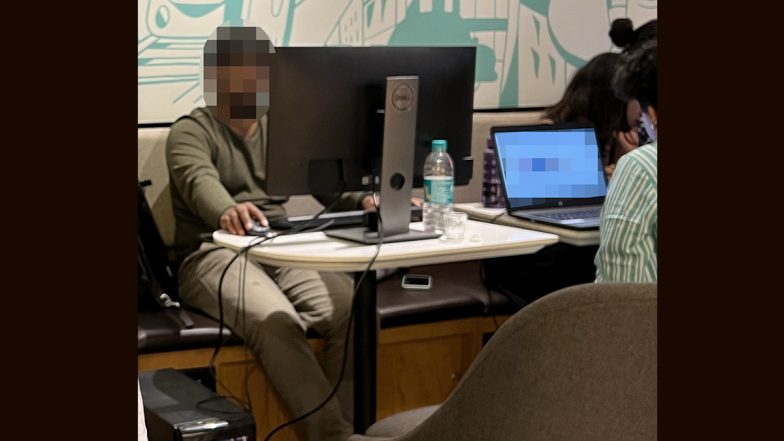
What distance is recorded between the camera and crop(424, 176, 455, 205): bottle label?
266cm

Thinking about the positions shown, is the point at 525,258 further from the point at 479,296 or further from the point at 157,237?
the point at 157,237

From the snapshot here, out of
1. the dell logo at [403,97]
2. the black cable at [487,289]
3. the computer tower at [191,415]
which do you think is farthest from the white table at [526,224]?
the computer tower at [191,415]

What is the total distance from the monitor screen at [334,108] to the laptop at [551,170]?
1.78ft

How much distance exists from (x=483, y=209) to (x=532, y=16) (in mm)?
1125

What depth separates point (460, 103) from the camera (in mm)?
2729

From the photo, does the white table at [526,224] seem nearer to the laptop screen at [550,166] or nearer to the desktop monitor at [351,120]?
the laptop screen at [550,166]

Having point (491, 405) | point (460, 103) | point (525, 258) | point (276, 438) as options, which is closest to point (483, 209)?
point (525, 258)

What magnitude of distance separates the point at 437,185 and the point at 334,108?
13.5 inches

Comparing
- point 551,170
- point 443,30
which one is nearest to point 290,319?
point 551,170

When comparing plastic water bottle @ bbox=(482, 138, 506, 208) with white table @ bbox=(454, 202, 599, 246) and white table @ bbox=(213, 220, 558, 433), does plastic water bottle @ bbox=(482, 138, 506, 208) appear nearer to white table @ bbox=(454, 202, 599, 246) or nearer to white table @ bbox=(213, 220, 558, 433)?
white table @ bbox=(454, 202, 599, 246)

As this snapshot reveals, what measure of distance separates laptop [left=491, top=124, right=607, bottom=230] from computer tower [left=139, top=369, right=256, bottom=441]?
106cm

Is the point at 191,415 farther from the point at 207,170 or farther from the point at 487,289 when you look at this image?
the point at 487,289

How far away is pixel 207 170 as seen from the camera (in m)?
2.92

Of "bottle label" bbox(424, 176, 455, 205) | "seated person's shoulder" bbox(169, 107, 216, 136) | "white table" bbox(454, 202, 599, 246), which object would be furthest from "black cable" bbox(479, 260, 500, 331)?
"seated person's shoulder" bbox(169, 107, 216, 136)
